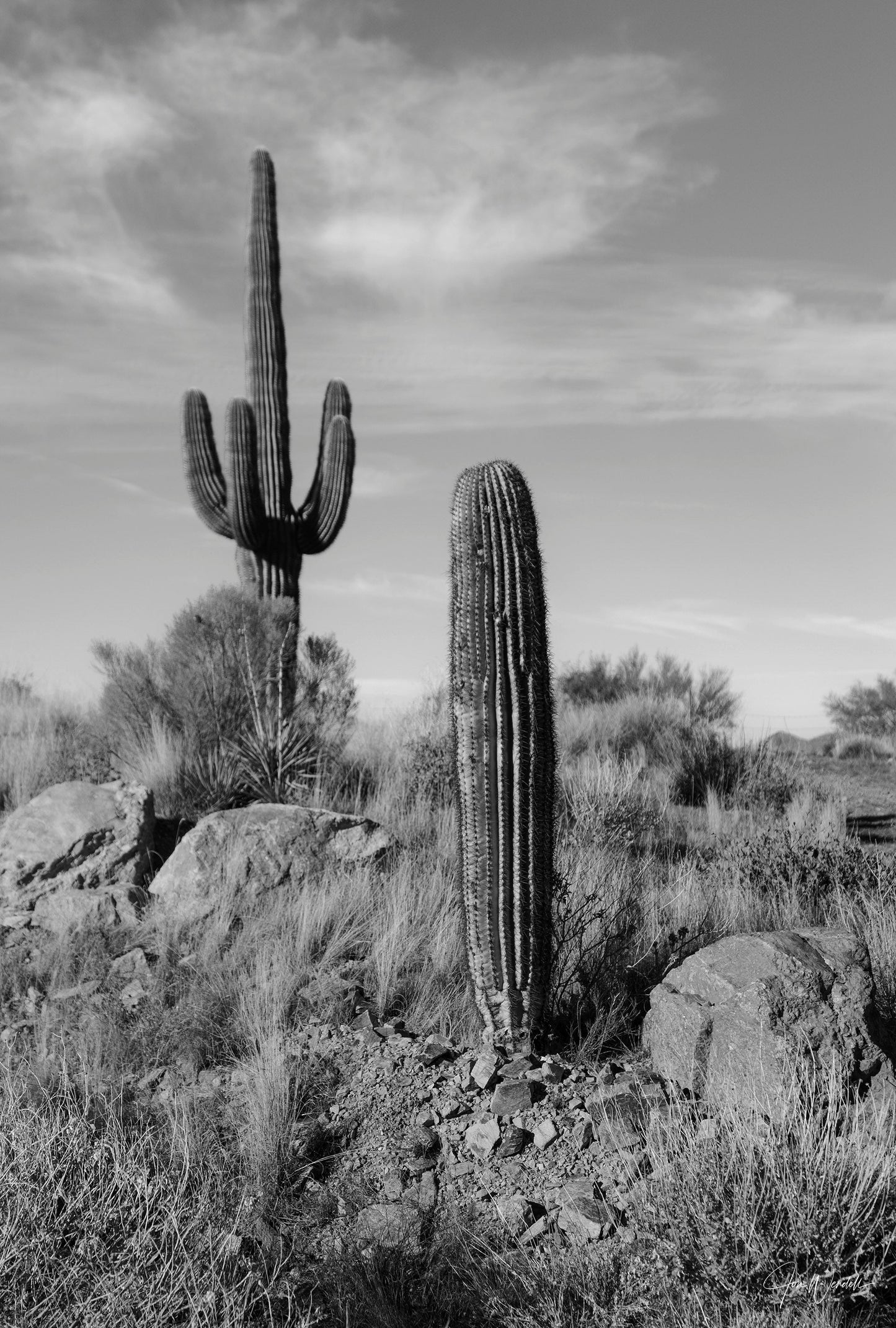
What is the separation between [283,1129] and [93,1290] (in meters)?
1.55

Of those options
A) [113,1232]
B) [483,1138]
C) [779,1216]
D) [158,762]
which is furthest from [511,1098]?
[158,762]

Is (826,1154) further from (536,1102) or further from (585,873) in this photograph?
(585,873)

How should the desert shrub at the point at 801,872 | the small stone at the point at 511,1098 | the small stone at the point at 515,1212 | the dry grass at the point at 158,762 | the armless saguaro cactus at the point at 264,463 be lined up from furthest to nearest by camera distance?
the armless saguaro cactus at the point at 264,463
the dry grass at the point at 158,762
the desert shrub at the point at 801,872
the small stone at the point at 511,1098
the small stone at the point at 515,1212

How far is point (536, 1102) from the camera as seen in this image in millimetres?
4891

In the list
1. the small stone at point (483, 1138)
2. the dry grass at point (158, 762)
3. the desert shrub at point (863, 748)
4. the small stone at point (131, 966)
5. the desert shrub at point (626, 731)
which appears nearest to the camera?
the small stone at point (483, 1138)

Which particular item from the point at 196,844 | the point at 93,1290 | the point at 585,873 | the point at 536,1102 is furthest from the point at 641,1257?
the point at 196,844

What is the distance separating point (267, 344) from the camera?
635 inches

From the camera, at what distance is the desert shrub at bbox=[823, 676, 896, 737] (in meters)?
24.5

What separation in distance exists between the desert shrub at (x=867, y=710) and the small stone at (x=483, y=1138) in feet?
69.0

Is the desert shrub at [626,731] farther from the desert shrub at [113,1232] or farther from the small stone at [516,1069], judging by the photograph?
the desert shrub at [113,1232]

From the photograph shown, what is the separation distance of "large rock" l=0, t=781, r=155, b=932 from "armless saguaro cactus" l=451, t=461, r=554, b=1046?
3270mm

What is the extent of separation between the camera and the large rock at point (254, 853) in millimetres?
7480

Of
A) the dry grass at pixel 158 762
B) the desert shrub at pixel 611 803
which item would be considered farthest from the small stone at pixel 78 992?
the desert shrub at pixel 611 803

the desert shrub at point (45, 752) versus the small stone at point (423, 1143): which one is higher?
the desert shrub at point (45, 752)
